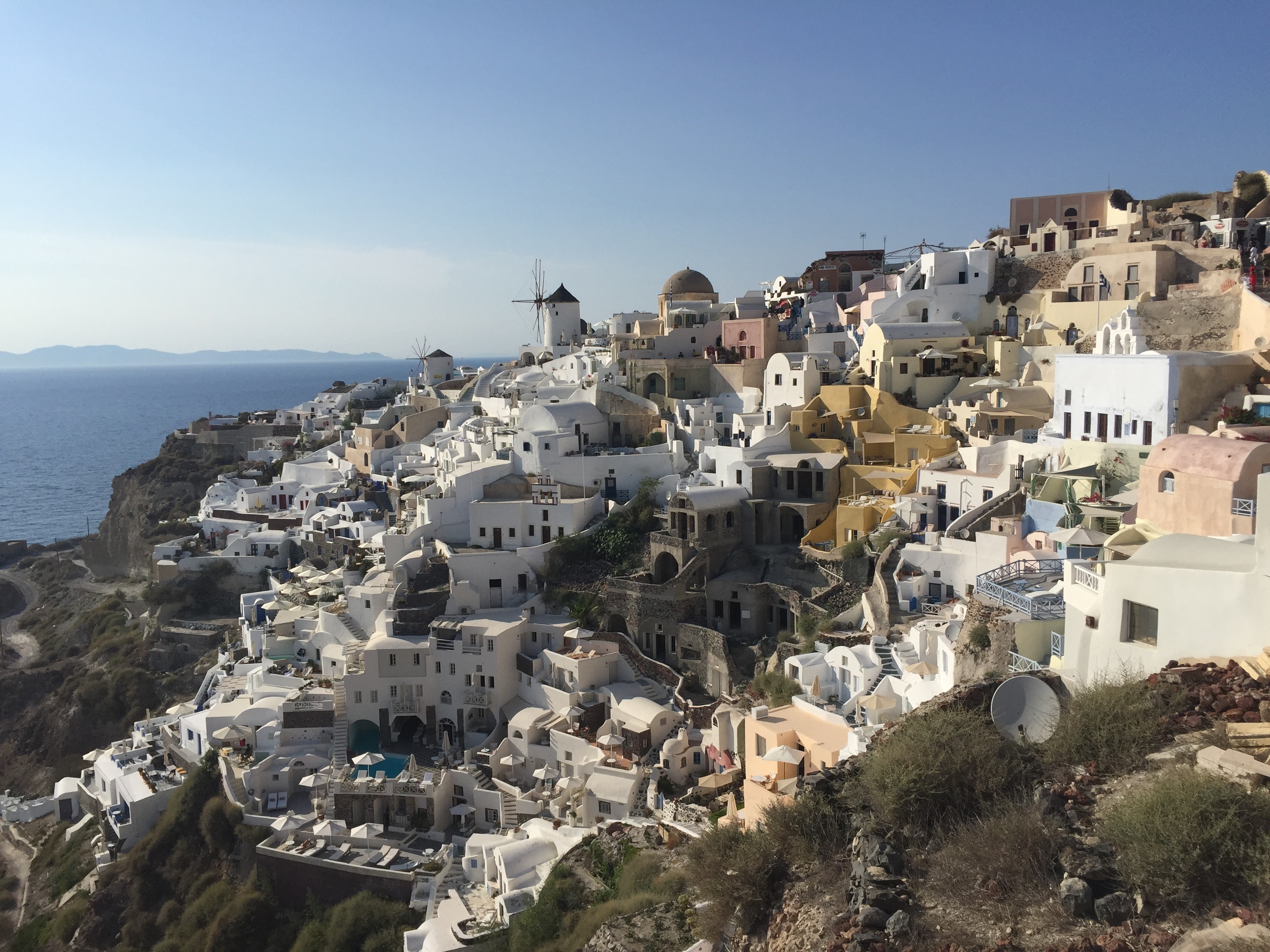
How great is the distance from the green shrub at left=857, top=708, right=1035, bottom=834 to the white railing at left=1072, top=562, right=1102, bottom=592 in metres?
2.94

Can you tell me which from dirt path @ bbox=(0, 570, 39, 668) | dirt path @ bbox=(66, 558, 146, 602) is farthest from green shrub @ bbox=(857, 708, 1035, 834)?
dirt path @ bbox=(0, 570, 39, 668)

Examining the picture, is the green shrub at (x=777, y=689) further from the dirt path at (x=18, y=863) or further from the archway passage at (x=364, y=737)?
the dirt path at (x=18, y=863)

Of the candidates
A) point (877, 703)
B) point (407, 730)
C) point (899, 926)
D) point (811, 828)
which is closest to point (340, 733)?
point (407, 730)

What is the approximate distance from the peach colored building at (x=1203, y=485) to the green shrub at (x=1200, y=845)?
18.7ft

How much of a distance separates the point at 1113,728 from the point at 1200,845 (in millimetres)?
2095

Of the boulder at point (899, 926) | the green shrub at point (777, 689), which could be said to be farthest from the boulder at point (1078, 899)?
the green shrub at point (777, 689)

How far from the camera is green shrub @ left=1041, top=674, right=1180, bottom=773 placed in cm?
841

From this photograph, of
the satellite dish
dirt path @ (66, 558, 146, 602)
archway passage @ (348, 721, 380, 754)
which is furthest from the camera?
dirt path @ (66, 558, 146, 602)

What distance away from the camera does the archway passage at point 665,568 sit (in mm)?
25859

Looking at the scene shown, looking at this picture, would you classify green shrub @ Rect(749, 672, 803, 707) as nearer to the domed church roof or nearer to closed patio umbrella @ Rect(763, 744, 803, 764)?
closed patio umbrella @ Rect(763, 744, 803, 764)

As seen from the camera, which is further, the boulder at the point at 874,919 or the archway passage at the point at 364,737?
the archway passage at the point at 364,737

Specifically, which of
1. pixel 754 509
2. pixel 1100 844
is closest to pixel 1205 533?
pixel 1100 844

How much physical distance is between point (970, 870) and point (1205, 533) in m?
7.24

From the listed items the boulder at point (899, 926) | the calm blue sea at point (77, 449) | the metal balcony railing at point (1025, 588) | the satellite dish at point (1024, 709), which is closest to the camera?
the boulder at point (899, 926)
